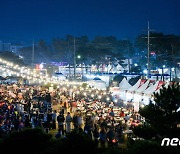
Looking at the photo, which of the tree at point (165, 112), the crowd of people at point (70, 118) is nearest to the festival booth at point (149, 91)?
the crowd of people at point (70, 118)

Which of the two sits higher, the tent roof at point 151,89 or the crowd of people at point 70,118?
the tent roof at point 151,89

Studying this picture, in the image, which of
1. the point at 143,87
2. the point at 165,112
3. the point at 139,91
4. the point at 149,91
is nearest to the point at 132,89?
the point at 139,91

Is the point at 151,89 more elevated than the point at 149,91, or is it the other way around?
the point at 151,89

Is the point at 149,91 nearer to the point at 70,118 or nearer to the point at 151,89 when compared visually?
the point at 151,89

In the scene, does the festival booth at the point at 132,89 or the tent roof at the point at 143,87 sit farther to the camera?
the festival booth at the point at 132,89

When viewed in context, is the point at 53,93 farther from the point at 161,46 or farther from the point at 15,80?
the point at 161,46

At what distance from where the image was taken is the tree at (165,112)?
375 inches

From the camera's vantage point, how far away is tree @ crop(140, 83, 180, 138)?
9523 mm

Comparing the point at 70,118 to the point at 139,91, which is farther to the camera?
the point at 139,91

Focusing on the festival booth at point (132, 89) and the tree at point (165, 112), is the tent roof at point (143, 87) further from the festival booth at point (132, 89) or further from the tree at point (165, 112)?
the tree at point (165, 112)

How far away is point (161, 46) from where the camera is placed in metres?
57.5

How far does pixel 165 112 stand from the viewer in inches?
385

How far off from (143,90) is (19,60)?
59.4 m

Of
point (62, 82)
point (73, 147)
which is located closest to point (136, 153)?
point (73, 147)
